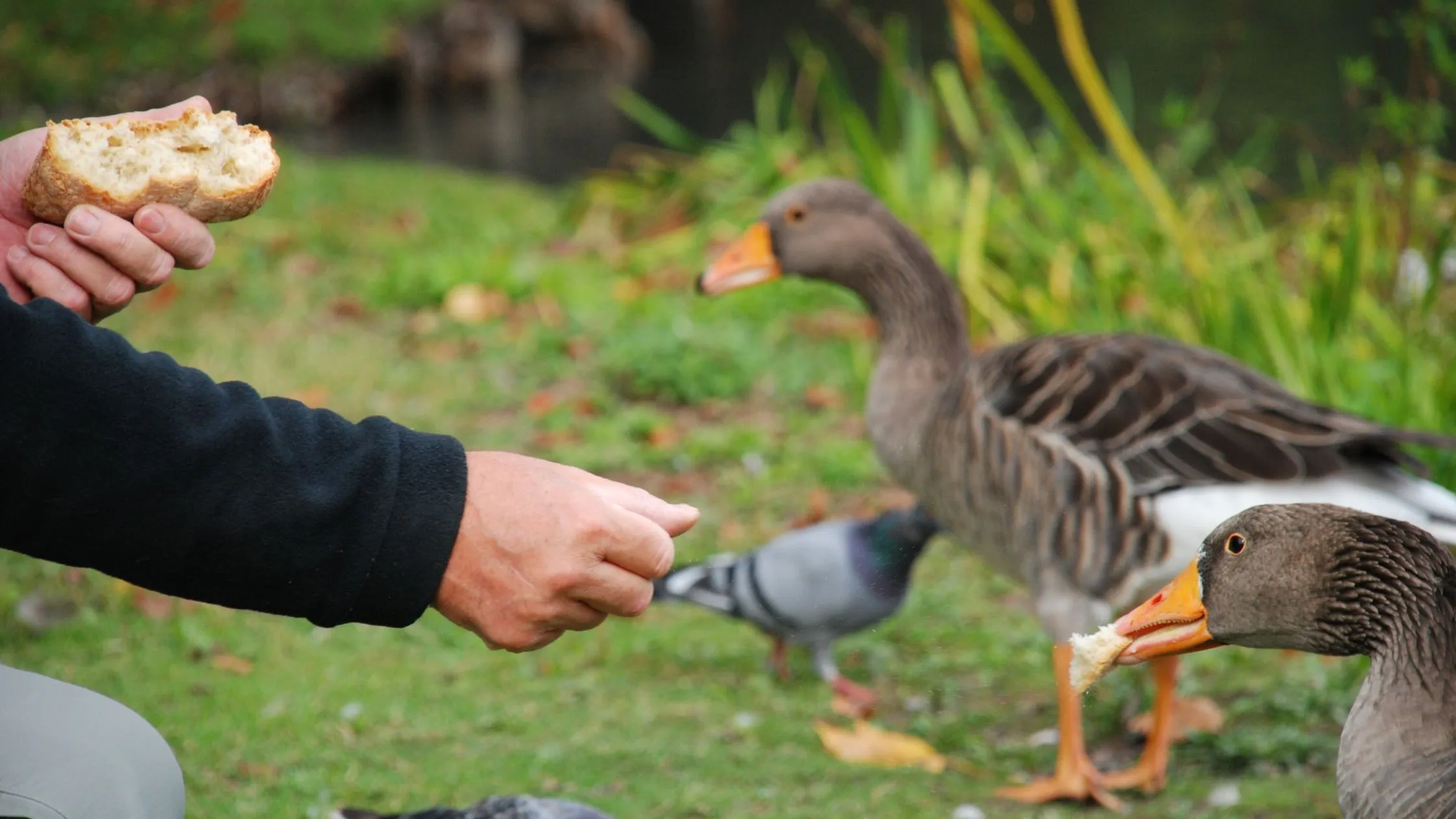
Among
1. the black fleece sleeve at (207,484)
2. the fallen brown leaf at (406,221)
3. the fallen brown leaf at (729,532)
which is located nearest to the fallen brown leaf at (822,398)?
the fallen brown leaf at (729,532)

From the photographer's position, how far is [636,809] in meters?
3.32

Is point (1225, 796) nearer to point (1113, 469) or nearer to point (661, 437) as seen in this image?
point (1113, 469)

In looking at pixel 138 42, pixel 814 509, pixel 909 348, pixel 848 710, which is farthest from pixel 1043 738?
pixel 138 42

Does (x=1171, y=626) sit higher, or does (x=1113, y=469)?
(x=1171, y=626)

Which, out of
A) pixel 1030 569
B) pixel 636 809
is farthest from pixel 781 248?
pixel 636 809

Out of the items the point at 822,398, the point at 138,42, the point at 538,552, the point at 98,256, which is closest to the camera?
the point at 538,552

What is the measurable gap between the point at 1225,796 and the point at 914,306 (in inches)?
63.4

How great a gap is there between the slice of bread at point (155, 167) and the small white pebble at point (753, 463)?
3479 millimetres

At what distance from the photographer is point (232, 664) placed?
411cm

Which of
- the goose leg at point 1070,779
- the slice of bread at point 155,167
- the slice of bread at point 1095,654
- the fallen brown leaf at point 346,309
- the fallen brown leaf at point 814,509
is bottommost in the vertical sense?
the fallen brown leaf at point 346,309

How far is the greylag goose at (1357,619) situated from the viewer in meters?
A: 2.16

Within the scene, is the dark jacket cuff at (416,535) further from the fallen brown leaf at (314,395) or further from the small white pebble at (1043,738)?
the fallen brown leaf at (314,395)

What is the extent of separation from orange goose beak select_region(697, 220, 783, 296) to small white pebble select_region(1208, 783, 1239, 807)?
2027 millimetres

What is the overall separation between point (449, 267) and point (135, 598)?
3.46 m
